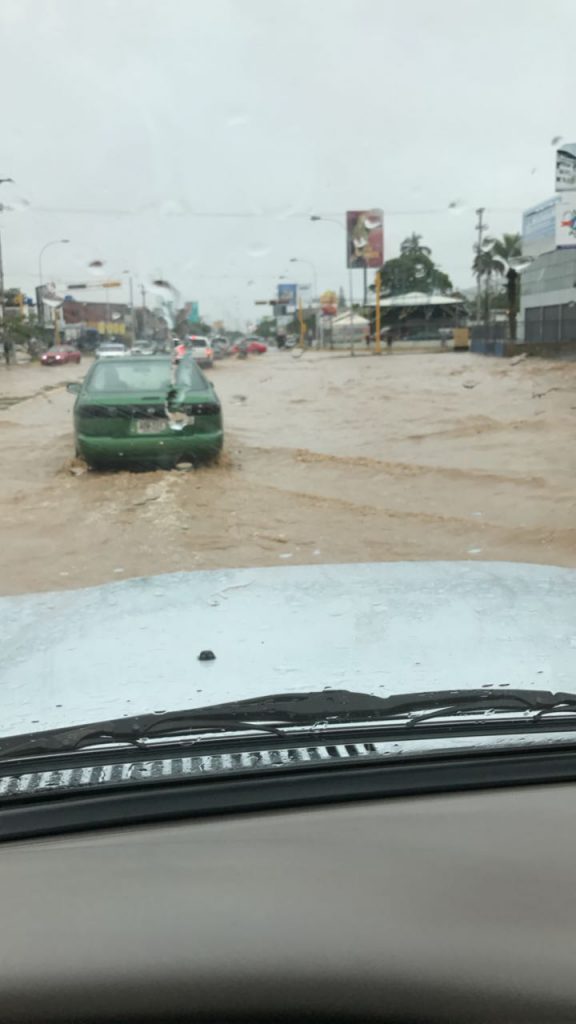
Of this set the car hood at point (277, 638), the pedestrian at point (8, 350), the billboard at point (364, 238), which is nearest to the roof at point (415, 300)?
the pedestrian at point (8, 350)

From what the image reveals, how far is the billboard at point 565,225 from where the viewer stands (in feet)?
108

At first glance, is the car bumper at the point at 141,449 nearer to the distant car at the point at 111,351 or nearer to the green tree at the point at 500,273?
the distant car at the point at 111,351

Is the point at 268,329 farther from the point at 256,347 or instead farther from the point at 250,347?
the point at 250,347

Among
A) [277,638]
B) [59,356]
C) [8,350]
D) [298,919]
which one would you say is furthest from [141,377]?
[8,350]

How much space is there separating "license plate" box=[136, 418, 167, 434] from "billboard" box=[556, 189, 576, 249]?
2560 centimetres

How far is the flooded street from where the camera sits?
7859mm

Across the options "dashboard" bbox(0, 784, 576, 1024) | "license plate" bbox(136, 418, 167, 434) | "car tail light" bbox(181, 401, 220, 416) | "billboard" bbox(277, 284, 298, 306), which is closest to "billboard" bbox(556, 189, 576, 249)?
"billboard" bbox(277, 284, 298, 306)

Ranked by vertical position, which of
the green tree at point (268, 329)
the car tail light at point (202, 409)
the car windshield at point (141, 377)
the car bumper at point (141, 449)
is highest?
the green tree at point (268, 329)

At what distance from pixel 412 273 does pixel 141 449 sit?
19.3 metres

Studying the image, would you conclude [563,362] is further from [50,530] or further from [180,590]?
[180,590]

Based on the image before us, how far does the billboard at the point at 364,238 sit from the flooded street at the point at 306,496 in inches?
114

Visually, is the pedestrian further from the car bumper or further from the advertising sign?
the car bumper

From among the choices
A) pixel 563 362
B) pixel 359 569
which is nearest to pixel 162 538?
pixel 359 569

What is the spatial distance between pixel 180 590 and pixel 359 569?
679mm
